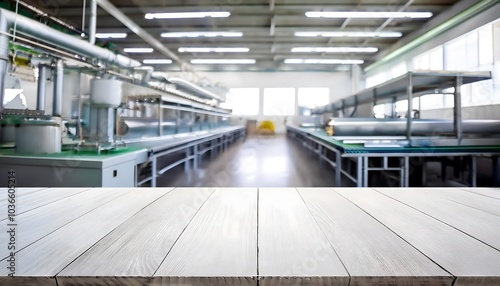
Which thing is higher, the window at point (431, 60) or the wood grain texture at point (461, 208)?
the window at point (431, 60)

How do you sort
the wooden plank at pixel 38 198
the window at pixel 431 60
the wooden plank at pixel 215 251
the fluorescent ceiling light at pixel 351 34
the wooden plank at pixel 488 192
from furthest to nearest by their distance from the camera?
the fluorescent ceiling light at pixel 351 34 < the window at pixel 431 60 < the wooden plank at pixel 488 192 < the wooden plank at pixel 38 198 < the wooden plank at pixel 215 251

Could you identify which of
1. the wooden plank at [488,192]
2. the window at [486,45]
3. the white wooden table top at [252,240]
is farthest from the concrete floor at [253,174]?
the window at [486,45]

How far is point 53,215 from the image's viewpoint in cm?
58

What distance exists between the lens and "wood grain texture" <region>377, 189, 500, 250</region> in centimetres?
52

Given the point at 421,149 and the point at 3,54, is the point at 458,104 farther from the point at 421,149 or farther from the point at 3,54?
the point at 3,54

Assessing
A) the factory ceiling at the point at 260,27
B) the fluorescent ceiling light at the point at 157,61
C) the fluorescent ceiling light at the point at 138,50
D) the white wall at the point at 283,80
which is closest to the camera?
the factory ceiling at the point at 260,27

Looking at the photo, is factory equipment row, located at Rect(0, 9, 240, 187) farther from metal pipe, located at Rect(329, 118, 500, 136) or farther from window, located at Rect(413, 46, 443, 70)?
window, located at Rect(413, 46, 443, 70)

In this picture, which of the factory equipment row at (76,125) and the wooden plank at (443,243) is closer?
the wooden plank at (443,243)

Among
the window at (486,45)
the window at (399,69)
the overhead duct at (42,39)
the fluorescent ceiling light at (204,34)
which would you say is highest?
the fluorescent ceiling light at (204,34)

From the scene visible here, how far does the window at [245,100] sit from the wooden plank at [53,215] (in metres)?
9.47

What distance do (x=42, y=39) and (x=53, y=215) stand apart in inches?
101

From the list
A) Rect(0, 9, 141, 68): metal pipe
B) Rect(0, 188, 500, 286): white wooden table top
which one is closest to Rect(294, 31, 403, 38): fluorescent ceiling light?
Rect(0, 9, 141, 68): metal pipe

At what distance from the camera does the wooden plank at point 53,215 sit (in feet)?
1.53

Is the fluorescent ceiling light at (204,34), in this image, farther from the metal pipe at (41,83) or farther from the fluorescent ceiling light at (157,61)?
the metal pipe at (41,83)
